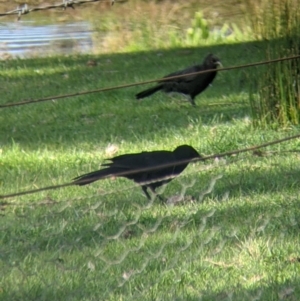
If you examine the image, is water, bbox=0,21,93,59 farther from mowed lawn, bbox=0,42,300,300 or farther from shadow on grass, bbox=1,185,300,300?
shadow on grass, bbox=1,185,300,300

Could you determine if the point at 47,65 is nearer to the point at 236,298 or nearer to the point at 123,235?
the point at 123,235

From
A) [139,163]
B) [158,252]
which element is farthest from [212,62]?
[158,252]

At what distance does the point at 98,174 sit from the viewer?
452 centimetres

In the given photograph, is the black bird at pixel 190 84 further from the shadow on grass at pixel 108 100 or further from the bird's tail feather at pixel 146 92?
the shadow on grass at pixel 108 100

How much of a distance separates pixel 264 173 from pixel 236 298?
6.56ft

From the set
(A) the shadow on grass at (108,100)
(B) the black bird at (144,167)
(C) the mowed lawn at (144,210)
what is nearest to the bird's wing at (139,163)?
(B) the black bird at (144,167)

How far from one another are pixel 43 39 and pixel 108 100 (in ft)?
16.6

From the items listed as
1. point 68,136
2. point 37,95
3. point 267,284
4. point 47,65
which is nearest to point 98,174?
point 267,284

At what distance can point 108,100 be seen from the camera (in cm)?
852

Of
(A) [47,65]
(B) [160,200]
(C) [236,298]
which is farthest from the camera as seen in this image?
(A) [47,65]

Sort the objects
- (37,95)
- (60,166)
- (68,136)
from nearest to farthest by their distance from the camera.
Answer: (60,166)
(68,136)
(37,95)

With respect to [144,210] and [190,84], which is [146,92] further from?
[144,210]

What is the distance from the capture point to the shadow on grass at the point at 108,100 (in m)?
7.30

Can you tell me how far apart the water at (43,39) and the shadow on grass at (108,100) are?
1029 millimetres
